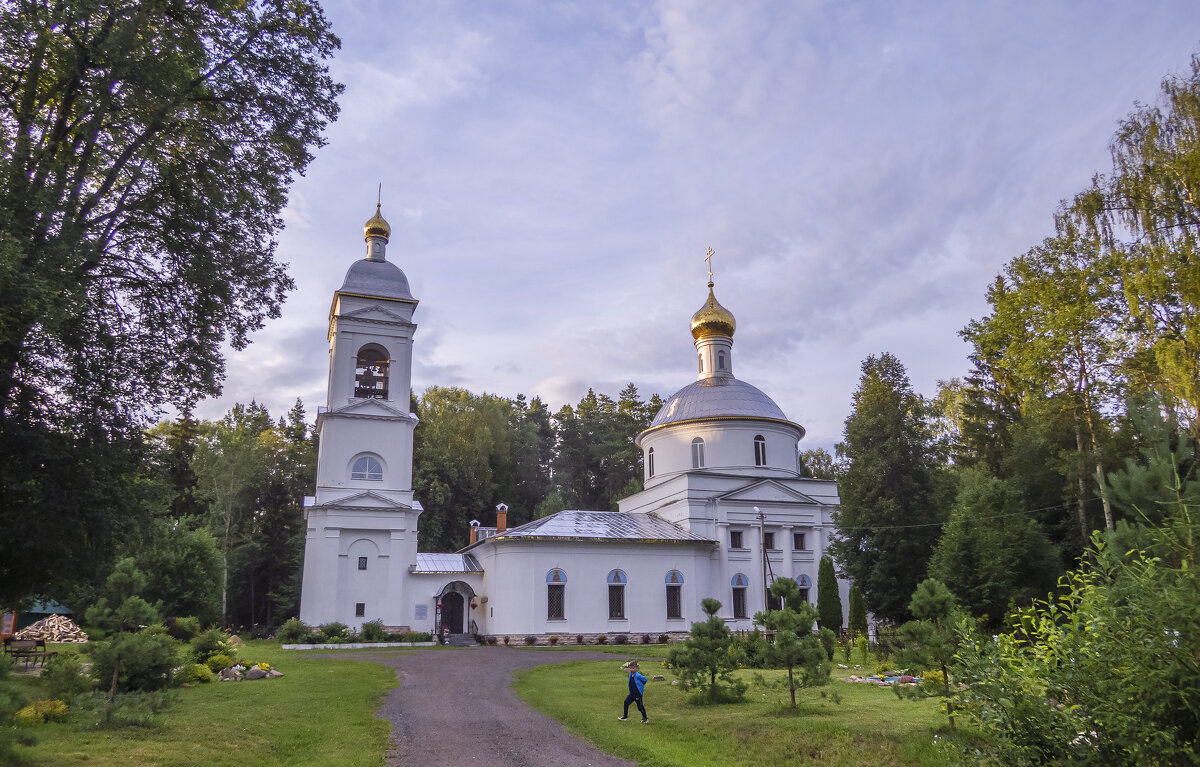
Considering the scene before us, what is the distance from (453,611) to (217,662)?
15320 millimetres

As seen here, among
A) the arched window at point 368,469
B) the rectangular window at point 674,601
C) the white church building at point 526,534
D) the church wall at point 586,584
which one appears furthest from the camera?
the rectangular window at point 674,601

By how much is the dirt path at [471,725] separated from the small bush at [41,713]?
14.9 feet

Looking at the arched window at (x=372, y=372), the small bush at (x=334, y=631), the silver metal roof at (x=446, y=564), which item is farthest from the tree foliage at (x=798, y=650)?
the arched window at (x=372, y=372)

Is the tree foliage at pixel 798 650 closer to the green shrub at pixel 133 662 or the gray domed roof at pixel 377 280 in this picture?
the green shrub at pixel 133 662

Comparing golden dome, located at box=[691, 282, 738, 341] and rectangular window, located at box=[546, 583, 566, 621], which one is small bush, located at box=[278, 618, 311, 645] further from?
golden dome, located at box=[691, 282, 738, 341]

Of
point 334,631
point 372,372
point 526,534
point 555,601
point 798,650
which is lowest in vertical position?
point 334,631

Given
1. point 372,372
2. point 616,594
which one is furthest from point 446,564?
point 372,372

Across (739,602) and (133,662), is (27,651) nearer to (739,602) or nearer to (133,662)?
(133,662)

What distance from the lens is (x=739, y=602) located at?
33.8 meters

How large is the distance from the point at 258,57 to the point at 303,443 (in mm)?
40501

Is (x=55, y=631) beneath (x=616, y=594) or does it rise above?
beneath

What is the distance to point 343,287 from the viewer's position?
1305 inches

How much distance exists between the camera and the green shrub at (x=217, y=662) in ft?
59.5

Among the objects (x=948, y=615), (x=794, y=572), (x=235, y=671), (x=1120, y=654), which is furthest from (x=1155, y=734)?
(x=794, y=572)
